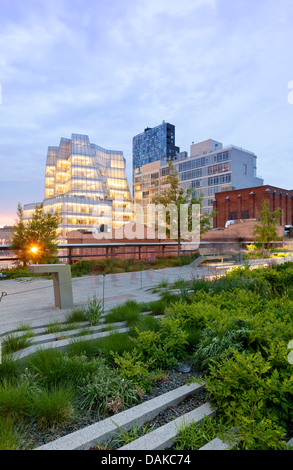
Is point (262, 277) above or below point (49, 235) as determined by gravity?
below

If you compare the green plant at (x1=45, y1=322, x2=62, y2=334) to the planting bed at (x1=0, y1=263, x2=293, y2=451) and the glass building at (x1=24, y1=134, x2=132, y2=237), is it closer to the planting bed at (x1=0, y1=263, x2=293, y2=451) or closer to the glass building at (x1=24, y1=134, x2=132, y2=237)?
the planting bed at (x1=0, y1=263, x2=293, y2=451)

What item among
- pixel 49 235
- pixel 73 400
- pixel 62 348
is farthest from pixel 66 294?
pixel 49 235

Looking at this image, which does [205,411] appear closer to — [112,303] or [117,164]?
[112,303]

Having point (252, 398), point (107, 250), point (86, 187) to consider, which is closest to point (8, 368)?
point (252, 398)

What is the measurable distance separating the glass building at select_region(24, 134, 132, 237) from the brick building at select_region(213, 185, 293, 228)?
27838 millimetres

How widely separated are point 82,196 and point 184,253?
198 ft

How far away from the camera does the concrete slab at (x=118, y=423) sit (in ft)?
7.58

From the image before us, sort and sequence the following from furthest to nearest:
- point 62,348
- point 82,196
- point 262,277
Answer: point 82,196 < point 262,277 < point 62,348

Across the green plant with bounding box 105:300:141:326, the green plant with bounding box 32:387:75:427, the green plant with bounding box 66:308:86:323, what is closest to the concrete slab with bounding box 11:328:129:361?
the green plant with bounding box 105:300:141:326

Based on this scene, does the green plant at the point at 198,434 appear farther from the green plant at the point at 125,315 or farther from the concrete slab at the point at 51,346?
the green plant at the point at 125,315

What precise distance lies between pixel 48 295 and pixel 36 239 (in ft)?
19.7

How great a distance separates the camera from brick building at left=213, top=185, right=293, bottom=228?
174 feet

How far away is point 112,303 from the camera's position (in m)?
6.73
